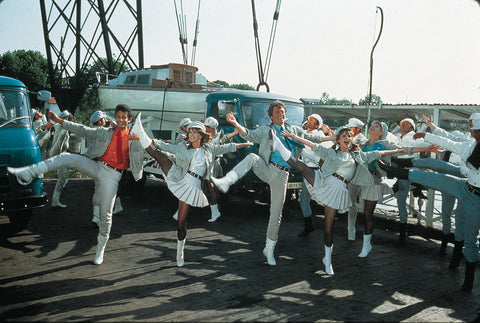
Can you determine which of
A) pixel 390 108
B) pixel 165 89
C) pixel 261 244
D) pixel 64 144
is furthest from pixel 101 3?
pixel 261 244

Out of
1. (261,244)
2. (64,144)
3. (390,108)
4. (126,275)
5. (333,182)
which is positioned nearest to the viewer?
(126,275)

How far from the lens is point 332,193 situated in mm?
5090

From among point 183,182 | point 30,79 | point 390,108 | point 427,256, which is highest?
point 30,79

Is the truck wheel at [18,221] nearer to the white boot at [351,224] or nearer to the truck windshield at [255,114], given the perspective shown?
the truck windshield at [255,114]

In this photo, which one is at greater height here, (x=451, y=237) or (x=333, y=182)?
(x=333, y=182)

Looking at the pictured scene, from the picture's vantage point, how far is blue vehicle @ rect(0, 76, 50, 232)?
5.88 m

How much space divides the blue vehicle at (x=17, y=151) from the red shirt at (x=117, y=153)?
175cm

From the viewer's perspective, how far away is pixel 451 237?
6781 millimetres

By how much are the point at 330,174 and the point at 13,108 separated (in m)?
5.48

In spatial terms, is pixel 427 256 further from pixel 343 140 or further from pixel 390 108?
pixel 390 108

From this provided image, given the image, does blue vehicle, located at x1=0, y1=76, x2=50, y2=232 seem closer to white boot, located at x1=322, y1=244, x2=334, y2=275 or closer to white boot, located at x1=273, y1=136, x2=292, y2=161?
white boot, located at x1=273, y1=136, x2=292, y2=161

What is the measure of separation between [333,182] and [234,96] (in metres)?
4.58

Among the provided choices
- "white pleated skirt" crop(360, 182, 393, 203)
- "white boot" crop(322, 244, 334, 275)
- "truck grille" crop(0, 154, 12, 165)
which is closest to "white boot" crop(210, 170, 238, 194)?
"white boot" crop(322, 244, 334, 275)

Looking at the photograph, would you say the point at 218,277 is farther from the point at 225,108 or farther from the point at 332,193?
the point at 225,108
